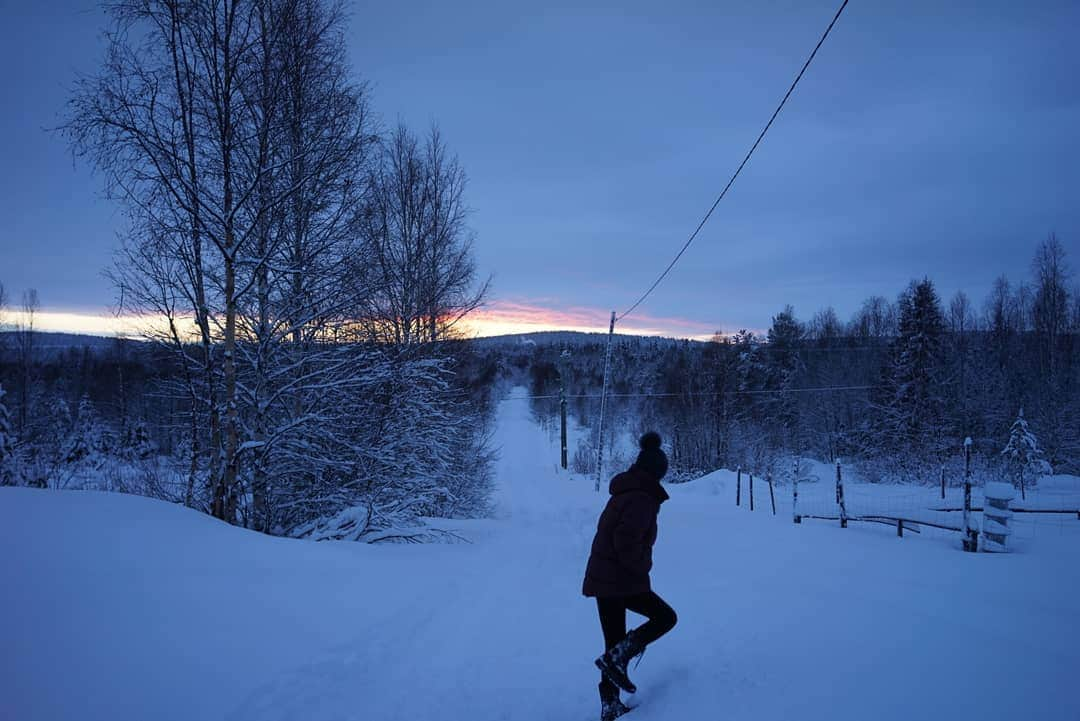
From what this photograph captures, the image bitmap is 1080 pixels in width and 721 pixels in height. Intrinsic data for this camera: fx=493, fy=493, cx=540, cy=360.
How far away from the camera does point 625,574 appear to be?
10.9 feet

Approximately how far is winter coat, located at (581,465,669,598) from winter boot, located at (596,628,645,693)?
0.35 metres

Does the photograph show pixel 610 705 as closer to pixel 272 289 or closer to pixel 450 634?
pixel 450 634

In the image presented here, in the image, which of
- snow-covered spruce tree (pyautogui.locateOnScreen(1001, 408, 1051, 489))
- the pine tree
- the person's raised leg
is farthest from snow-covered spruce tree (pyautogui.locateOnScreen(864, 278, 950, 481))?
the person's raised leg

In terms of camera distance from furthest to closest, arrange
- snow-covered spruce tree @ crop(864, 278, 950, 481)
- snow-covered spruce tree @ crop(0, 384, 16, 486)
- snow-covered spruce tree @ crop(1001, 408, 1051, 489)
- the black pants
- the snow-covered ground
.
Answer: snow-covered spruce tree @ crop(864, 278, 950, 481) < snow-covered spruce tree @ crop(1001, 408, 1051, 489) < snow-covered spruce tree @ crop(0, 384, 16, 486) < the black pants < the snow-covered ground

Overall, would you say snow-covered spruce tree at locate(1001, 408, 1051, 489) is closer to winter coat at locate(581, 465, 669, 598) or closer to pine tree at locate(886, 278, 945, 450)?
pine tree at locate(886, 278, 945, 450)

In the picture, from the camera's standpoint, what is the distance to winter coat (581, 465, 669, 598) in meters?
3.29

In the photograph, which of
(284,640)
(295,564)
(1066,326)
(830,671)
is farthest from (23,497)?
(1066,326)

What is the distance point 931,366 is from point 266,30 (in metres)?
40.2

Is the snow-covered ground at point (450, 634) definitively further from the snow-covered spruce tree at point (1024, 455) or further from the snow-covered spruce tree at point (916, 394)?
the snow-covered spruce tree at point (916, 394)

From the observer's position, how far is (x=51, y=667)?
2887 mm

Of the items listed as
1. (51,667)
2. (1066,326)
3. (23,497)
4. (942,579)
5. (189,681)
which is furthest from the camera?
(1066,326)

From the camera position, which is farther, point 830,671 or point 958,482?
point 958,482

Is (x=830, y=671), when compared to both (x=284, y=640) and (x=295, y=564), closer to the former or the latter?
(x=284, y=640)

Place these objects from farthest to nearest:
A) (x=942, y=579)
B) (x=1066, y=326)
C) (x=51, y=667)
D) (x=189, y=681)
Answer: (x=1066, y=326) → (x=942, y=579) → (x=189, y=681) → (x=51, y=667)
